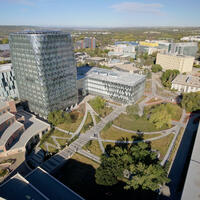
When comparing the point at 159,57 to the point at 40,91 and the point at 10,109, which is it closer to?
the point at 40,91

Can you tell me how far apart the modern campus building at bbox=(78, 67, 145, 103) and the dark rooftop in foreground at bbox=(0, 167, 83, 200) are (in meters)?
58.4

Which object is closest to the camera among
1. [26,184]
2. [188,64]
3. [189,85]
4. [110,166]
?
[26,184]

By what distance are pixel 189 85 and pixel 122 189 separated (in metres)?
88.8

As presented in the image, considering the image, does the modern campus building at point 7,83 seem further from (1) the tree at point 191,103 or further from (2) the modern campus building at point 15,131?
(1) the tree at point 191,103

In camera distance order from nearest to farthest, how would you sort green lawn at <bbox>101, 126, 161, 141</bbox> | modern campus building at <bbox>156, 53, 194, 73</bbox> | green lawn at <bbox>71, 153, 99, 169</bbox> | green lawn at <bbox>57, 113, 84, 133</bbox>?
green lawn at <bbox>71, 153, 99, 169</bbox> → green lawn at <bbox>101, 126, 161, 141</bbox> → green lawn at <bbox>57, 113, 84, 133</bbox> → modern campus building at <bbox>156, 53, 194, 73</bbox>

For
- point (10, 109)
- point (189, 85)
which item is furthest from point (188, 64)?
point (10, 109)

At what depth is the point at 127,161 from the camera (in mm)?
45688

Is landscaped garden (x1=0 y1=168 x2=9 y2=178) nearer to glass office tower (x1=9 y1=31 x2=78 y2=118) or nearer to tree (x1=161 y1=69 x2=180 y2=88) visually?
glass office tower (x1=9 y1=31 x2=78 y2=118)

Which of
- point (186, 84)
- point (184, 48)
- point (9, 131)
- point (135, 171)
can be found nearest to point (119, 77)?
point (186, 84)

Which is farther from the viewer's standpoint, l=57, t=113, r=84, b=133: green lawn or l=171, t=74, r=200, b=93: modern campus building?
l=171, t=74, r=200, b=93: modern campus building

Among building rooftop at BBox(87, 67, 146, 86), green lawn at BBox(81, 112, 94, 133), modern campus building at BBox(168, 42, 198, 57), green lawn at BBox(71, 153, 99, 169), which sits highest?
modern campus building at BBox(168, 42, 198, 57)

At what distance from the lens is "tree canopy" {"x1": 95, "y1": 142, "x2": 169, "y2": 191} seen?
39719mm

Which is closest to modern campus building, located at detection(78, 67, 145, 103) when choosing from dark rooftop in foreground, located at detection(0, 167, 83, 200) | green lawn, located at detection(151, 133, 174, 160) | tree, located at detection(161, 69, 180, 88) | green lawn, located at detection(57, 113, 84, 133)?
green lawn, located at detection(57, 113, 84, 133)

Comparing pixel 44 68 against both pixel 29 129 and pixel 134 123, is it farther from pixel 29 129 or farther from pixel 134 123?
pixel 134 123
